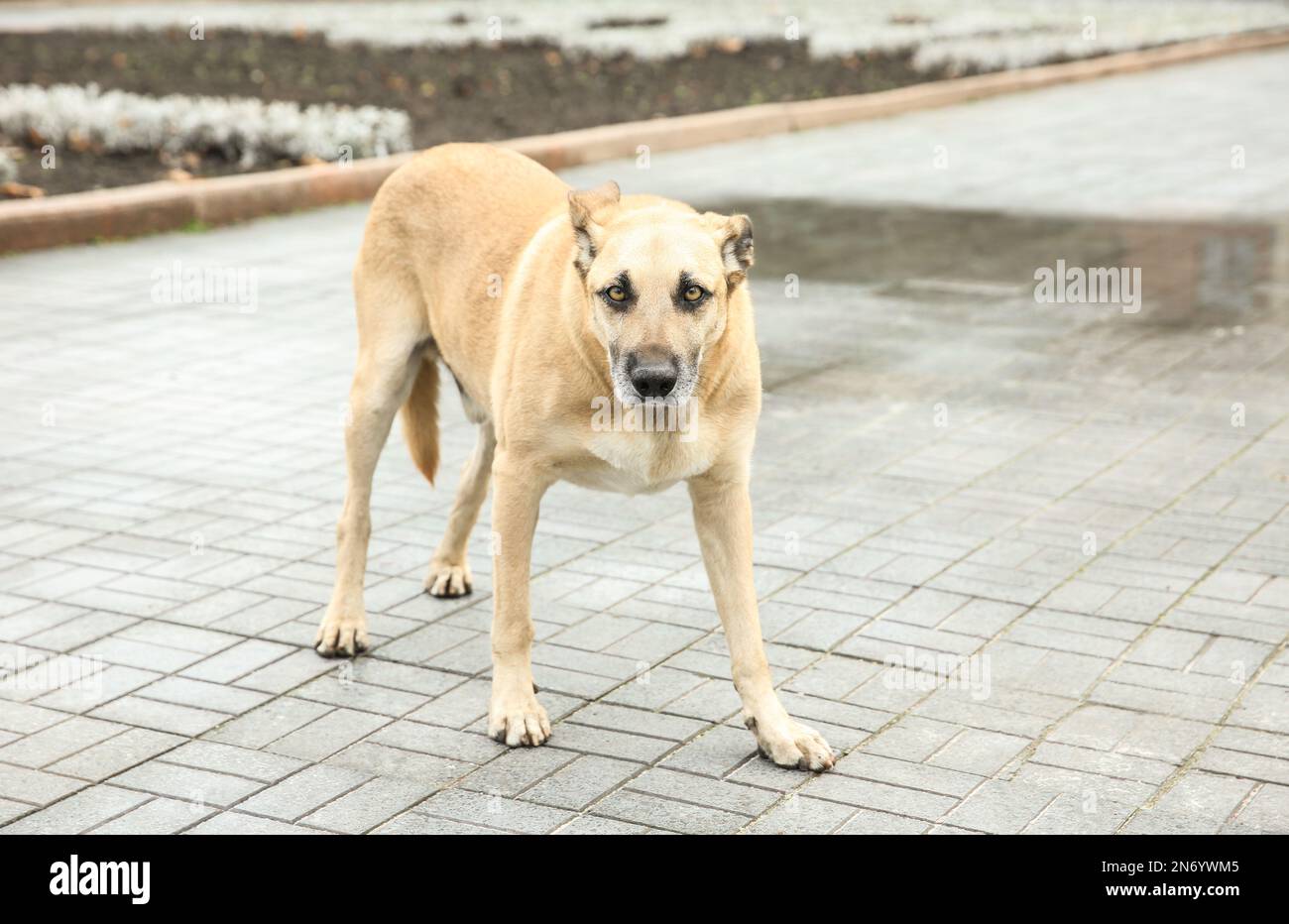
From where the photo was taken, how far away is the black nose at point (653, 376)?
4094 mm

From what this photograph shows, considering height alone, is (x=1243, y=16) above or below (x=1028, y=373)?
above

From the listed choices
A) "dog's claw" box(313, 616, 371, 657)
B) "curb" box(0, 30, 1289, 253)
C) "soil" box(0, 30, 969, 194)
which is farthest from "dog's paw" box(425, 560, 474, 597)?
"soil" box(0, 30, 969, 194)

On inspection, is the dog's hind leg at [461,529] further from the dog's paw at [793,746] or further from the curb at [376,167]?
the curb at [376,167]

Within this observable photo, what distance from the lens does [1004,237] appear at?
481 inches

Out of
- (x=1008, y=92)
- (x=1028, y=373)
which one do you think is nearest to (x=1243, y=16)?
(x=1008, y=92)

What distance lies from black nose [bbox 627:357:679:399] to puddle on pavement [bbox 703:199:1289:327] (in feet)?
20.9

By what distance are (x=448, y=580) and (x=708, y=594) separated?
2.97 feet

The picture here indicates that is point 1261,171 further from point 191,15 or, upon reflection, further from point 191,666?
point 191,15

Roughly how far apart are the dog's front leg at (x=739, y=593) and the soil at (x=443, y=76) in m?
10.3

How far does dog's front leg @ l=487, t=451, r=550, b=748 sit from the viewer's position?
15.4 feet

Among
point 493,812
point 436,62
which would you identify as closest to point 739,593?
point 493,812

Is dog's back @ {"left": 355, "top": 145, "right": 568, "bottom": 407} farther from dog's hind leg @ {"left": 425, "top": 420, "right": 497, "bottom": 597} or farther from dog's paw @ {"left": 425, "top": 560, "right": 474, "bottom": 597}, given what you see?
dog's paw @ {"left": 425, "top": 560, "right": 474, "bottom": 597}

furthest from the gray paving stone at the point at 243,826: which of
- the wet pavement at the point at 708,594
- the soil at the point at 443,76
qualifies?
the soil at the point at 443,76
